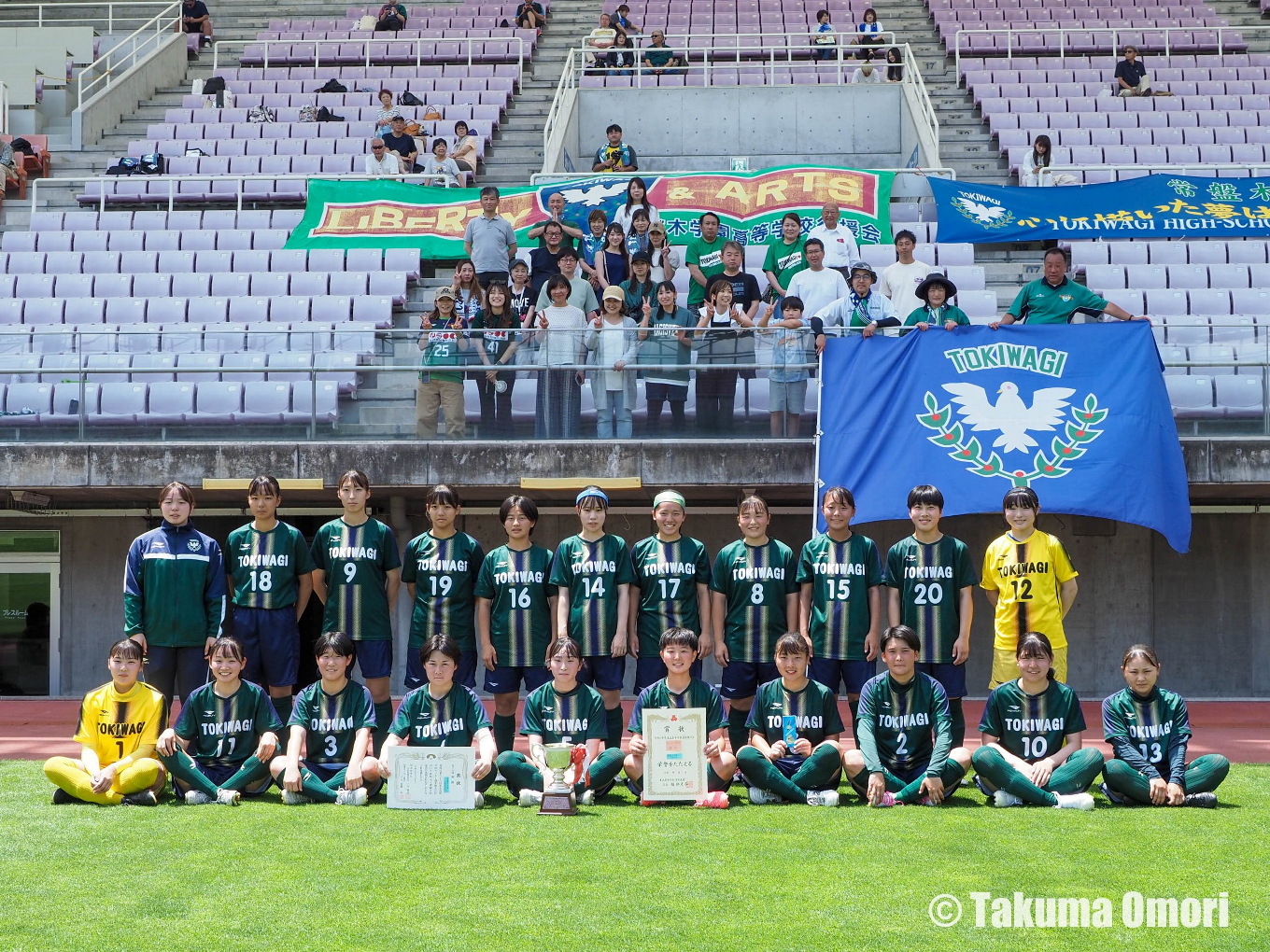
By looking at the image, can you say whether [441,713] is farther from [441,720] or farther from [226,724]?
[226,724]

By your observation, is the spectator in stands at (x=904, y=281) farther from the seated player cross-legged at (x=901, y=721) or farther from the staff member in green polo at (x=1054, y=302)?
the seated player cross-legged at (x=901, y=721)

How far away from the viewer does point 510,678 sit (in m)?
8.84

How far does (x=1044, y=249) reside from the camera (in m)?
17.1

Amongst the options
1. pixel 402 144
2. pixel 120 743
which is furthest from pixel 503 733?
pixel 402 144

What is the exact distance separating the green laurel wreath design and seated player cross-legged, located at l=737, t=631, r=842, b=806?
11.8 ft

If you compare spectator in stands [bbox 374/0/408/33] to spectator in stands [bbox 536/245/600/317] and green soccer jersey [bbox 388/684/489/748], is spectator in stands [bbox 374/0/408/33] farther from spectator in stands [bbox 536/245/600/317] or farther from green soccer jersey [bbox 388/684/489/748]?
green soccer jersey [bbox 388/684/489/748]

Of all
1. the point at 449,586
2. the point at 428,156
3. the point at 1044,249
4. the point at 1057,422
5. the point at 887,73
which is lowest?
the point at 449,586

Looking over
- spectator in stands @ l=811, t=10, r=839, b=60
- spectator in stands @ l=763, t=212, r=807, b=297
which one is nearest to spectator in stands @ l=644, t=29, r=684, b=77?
spectator in stands @ l=811, t=10, r=839, b=60

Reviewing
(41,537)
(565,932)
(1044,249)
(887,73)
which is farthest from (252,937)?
(887,73)

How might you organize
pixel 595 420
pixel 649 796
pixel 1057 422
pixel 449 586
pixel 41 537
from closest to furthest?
pixel 649 796 → pixel 449 586 → pixel 1057 422 → pixel 595 420 → pixel 41 537

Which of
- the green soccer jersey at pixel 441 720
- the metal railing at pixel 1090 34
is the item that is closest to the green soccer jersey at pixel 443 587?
the green soccer jersey at pixel 441 720

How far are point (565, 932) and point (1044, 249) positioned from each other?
13.9m

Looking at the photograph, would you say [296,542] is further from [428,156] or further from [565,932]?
[428,156]

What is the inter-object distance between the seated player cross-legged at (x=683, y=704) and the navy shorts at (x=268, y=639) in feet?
8.29
